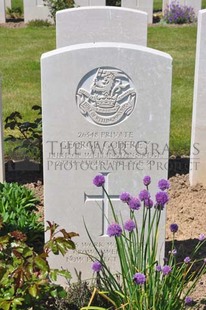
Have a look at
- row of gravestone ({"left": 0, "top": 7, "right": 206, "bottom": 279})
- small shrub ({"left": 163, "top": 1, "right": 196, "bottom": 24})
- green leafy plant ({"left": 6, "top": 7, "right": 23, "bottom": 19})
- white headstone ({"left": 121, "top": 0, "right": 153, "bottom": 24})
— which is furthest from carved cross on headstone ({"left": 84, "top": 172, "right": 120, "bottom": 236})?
green leafy plant ({"left": 6, "top": 7, "right": 23, "bottom": 19})

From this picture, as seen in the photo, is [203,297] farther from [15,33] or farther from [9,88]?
[15,33]

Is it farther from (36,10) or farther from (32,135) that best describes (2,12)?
(32,135)

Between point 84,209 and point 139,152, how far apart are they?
50 centimetres

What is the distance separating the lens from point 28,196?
4.68 meters

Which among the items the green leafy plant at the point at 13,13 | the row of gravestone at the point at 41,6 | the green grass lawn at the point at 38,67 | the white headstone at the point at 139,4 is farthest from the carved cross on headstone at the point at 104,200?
the green leafy plant at the point at 13,13

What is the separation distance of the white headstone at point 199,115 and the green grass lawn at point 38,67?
0.77m

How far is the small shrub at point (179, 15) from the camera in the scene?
589 inches

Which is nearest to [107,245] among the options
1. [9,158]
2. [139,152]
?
[139,152]

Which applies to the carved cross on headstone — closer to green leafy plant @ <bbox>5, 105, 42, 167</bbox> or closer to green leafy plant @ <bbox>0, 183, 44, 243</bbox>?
green leafy plant @ <bbox>0, 183, 44, 243</bbox>

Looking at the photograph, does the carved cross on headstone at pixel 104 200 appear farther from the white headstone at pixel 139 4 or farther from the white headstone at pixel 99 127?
the white headstone at pixel 139 4

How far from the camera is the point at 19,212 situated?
14.6 feet

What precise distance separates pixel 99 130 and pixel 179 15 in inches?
466

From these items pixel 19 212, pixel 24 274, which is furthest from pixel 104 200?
pixel 24 274

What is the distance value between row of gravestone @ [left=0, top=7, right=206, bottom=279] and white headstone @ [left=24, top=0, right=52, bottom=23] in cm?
1212
